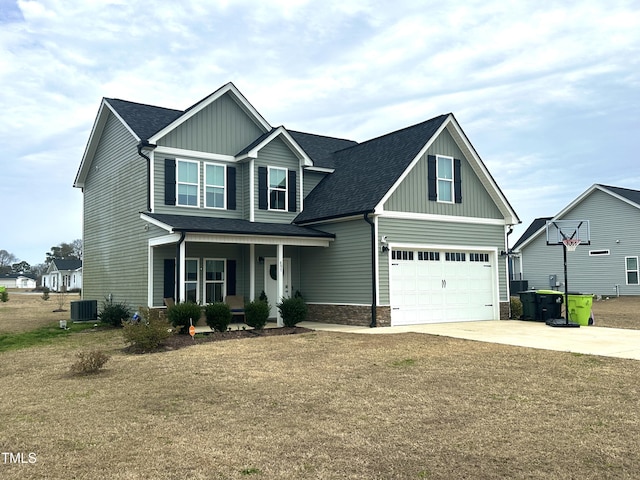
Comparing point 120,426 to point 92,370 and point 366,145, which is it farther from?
point 366,145

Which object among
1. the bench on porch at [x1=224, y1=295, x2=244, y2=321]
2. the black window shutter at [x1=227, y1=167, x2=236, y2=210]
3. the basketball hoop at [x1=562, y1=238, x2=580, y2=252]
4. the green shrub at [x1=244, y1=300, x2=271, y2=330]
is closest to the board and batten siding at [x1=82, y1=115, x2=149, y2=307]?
the bench on porch at [x1=224, y1=295, x2=244, y2=321]

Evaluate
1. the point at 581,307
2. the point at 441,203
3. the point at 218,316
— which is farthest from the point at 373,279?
the point at 581,307

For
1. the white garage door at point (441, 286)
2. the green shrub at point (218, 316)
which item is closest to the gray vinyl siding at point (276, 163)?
the white garage door at point (441, 286)

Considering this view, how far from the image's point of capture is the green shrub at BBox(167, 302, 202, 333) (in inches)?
589

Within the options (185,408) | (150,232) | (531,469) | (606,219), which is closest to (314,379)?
(185,408)

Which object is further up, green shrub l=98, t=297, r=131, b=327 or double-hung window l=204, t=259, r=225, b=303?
double-hung window l=204, t=259, r=225, b=303

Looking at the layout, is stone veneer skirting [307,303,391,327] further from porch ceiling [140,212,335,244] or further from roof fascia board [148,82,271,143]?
roof fascia board [148,82,271,143]

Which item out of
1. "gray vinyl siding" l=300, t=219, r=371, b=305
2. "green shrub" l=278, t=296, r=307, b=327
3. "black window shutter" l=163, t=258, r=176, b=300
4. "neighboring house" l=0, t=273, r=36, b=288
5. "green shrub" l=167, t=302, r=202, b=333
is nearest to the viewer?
"green shrub" l=167, t=302, r=202, b=333

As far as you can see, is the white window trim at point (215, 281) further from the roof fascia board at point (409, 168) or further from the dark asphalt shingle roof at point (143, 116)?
the roof fascia board at point (409, 168)

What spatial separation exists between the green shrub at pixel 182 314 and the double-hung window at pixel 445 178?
9380mm

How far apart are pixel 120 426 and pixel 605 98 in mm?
17692

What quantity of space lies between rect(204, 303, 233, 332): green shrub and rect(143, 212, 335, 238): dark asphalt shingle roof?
2262 millimetres

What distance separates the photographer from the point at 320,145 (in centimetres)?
2500

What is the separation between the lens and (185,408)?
25.0 ft
